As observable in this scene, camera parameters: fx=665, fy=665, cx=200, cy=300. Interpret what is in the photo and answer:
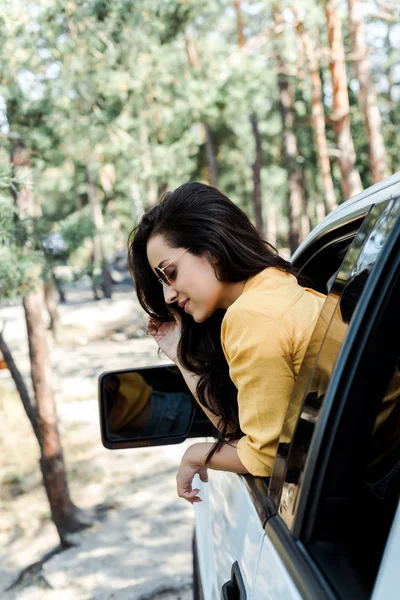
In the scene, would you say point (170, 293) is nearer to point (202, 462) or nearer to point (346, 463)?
point (202, 462)

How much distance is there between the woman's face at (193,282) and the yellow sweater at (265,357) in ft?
0.94

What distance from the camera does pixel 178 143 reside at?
1858 cm

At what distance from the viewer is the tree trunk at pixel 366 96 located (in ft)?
38.4

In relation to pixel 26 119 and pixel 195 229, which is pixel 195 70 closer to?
pixel 26 119

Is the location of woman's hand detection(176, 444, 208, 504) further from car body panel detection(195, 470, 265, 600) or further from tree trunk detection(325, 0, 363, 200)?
tree trunk detection(325, 0, 363, 200)

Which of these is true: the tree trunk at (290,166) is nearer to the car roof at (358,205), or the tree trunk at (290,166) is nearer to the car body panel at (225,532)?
the car body panel at (225,532)

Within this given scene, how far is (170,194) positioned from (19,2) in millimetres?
4073

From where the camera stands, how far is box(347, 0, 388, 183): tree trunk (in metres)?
11.7

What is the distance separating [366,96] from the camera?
38.9 ft

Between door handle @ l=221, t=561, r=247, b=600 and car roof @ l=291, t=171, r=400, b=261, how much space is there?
851 mm

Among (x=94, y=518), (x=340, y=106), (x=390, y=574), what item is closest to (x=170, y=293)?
(x=390, y=574)

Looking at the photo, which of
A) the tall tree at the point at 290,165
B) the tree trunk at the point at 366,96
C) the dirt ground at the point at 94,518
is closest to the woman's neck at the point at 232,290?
the dirt ground at the point at 94,518

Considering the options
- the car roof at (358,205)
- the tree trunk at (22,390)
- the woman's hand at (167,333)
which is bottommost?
the tree trunk at (22,390)

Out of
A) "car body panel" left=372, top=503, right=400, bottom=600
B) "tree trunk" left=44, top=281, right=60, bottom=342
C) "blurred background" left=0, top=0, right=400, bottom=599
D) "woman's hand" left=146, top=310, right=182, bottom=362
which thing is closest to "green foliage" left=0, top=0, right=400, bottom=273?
"blurred background" left=0, top=0, right=400, bottom=599
